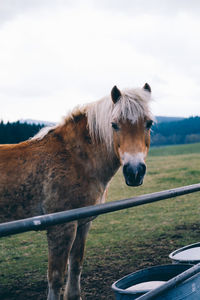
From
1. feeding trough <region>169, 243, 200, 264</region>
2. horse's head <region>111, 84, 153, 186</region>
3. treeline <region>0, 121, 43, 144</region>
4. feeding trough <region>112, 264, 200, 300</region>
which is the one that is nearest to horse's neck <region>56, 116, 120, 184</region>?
horse's head <region>111, 84, 153, 186</region>

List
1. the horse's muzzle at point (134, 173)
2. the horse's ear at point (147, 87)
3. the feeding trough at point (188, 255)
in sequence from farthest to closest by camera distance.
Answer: the horse's ear at point (147, 87)
the horse's muzzle at point (134, 173)
the feeding trough at point (188, 255)

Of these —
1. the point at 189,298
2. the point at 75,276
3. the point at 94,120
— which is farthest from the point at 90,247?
the point at 189,298

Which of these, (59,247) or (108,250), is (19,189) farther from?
(108,250)

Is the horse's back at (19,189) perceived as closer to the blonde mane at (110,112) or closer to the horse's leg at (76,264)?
the blonde mane at (110,112)

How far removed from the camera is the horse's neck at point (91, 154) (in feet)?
9.47

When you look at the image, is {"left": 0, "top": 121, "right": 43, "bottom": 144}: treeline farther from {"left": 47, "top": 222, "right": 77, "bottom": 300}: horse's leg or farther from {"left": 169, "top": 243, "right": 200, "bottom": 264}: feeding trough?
{"left": 169, "top": 243, "right": 200, "bottom": 264}: feeding trough

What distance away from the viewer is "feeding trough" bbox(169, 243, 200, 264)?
6.89 feet

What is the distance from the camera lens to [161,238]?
5859 mm

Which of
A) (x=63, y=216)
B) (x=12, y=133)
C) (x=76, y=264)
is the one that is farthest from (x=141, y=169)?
(x=12, y=133)

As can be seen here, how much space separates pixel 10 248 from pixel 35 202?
384cm

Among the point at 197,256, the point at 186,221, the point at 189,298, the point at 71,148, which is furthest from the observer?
the point at 186,221

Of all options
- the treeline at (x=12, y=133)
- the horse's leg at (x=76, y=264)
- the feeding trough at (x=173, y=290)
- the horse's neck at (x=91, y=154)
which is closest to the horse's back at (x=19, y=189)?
the horse's neck at (x=91, y=154)

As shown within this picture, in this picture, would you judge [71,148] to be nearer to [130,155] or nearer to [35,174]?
[35,174]

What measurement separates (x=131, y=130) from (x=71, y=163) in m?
0.72
